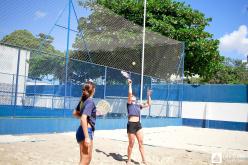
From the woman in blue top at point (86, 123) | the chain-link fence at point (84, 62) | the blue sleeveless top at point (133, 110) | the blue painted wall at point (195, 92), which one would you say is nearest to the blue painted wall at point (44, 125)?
the chain-link fence at point (84, 62)

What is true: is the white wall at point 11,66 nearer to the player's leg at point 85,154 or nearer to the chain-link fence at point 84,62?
the chain-link fence at point 84,62

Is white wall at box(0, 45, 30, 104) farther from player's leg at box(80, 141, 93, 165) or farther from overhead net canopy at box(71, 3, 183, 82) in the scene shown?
player's leg at box(80, 141, 93, 165)

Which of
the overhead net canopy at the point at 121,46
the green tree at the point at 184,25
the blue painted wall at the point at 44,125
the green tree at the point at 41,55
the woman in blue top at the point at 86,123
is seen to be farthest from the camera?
the green tree at the point at 184,25

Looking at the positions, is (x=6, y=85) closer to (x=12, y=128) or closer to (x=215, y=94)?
(x=12, y=128)

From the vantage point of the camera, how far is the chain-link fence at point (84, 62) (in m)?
12.5

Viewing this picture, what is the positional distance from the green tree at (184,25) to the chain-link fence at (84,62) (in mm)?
3850

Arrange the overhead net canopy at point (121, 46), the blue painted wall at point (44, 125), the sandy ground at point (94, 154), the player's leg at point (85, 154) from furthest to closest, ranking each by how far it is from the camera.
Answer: the overhead net canopy at point (121, 46)
the blue painted wall at point (44, 125)
the sandy ground at point (94, 154)
the player's leg at point (85, 154)

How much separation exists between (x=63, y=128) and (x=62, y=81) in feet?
6.82

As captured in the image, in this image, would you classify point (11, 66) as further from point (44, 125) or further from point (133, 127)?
point (133, 127)

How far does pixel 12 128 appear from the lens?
33.1 feet

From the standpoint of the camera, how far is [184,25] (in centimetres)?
2466

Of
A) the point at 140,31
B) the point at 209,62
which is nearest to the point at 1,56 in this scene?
the point at 140,31

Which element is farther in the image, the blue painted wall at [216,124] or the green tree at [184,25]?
the green tree at [184,25]

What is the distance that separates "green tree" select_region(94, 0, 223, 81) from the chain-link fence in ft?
12.6
